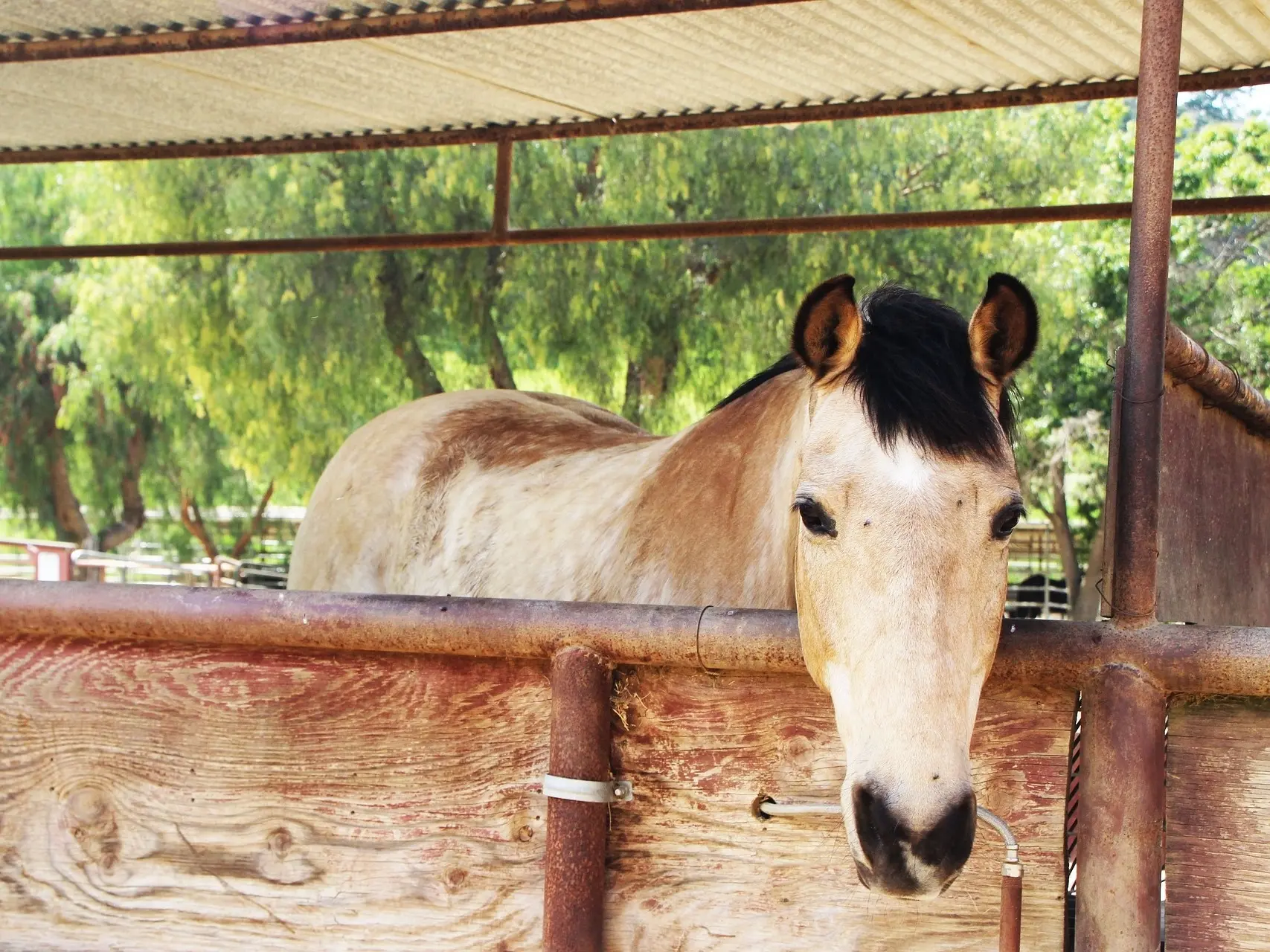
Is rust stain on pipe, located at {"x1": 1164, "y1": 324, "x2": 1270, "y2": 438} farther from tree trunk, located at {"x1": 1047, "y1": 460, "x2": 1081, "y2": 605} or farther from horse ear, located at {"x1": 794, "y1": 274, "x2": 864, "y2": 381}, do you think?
tree trunk, located at {"x1": 1047, "y1": 460, "x2": 1081, "y2": 605}

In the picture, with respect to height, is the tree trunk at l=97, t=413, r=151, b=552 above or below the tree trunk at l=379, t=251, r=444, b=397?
below

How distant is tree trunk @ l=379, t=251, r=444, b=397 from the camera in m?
12.6

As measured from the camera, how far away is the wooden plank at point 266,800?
1.83 m

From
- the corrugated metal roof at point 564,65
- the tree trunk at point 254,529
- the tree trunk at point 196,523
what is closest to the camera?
the corrugated metal roof at point 564,65

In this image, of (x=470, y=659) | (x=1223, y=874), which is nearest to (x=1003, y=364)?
(x=1223, y=874)

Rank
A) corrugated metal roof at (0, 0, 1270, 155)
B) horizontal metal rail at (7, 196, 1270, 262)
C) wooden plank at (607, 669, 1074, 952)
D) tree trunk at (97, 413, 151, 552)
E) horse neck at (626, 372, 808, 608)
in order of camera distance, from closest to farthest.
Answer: wooden plank at (607, 669, 1074, 952) → horse neck at (626, 372, 808, 608) → corrugated metal roof at (0, 0, 1270, 155) → horizontal metal rail at (7, 196, 1270, 262) → tree trunk at (97, 413, 151, 552)

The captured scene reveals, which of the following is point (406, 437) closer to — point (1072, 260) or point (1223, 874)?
point (1223, 874)

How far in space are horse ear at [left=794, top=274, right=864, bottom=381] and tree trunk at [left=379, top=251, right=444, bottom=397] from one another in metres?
10.9

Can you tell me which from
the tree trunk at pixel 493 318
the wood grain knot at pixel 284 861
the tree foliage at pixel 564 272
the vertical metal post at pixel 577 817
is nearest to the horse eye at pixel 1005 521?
the vertical metal post at pixel 577 817

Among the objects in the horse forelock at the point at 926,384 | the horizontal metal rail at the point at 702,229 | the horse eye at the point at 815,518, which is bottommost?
the horse eye at the point at 815,518

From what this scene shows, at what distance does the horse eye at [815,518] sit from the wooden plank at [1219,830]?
546 mm

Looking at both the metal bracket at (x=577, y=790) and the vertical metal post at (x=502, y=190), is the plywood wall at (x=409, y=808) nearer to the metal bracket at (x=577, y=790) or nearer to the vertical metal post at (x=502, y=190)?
the metal bracket at (x=577, y=790)

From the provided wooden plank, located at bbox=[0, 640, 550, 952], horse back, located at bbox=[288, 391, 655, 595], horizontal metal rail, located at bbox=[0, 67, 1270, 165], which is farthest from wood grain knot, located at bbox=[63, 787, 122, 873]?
horizontal metal rail, located at bbox=[0, 67, 1270, 165]

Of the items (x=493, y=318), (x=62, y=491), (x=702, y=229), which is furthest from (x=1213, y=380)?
(x=62, y=491)
